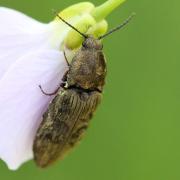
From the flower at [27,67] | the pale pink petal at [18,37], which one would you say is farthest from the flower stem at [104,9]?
the pale pink petal at [18,37]

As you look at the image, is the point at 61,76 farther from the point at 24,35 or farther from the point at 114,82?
the point at 114,82

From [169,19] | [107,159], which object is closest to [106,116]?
[107,159]

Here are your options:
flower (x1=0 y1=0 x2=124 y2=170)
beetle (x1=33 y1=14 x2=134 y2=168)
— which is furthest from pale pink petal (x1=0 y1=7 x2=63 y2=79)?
beetle (x1=33 y1=14 x2=134 y2=168)

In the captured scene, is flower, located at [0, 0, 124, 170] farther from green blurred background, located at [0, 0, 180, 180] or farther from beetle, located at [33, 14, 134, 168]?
green blurred background, located at [0, 0, 180, 180]

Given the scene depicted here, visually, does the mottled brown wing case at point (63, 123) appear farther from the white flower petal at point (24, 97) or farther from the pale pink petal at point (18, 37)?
the pale pink petal at point (18, 37)

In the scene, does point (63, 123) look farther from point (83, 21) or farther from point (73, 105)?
point (83, 21)

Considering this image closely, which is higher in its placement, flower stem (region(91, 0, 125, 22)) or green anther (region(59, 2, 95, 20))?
flower stem (region(91, 0, 125, 22))
